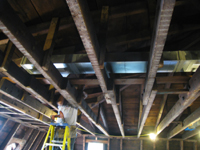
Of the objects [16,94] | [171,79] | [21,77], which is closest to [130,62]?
[171,79]

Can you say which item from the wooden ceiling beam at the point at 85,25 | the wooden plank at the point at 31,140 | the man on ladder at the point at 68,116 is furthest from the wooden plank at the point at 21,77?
the wooden plank at the point at 31,140

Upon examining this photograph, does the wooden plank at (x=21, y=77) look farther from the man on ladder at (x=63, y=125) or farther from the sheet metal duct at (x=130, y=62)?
the man on ladder at (x=63, y=125)

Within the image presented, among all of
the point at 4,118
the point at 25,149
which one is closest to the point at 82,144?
the point at 25,149

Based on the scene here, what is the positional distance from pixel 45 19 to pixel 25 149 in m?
8.54

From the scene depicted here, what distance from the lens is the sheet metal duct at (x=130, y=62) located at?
2.72 meters

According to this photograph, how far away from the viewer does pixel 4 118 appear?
7.41 meters

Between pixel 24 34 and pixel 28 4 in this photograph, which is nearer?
pixel 24 34

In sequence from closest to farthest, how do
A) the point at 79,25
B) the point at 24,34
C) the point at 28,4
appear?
the point at 79,25, the point at 24,34, the point at 28,4

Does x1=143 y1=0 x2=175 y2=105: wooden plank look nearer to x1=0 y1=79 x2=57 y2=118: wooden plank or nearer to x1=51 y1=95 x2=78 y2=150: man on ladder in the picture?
x1=51 y1=95 x2=78 y2=150: man on ladder

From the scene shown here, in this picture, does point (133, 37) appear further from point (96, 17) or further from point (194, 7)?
point (194, 7)

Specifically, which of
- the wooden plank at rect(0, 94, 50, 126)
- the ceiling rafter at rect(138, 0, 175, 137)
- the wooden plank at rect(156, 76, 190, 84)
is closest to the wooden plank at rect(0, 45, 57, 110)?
the wooden plank at rect(0, 94, 50, 126)

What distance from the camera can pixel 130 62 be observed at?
2.73 meters

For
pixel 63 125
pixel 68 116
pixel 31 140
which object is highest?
pixel 68 116

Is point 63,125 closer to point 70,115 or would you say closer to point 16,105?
point 70,115
